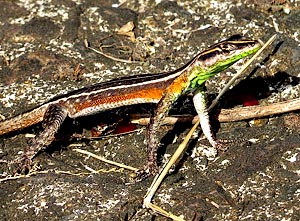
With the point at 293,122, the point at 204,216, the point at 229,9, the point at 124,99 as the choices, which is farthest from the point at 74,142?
the point at 229,9

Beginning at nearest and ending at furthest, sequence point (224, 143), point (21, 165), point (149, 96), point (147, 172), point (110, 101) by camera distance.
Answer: point (147, 172) < point (21, 165) < point (224, 143) < point (149, 96) < point (110, 101)

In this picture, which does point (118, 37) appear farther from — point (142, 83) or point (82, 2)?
point (142, 83)

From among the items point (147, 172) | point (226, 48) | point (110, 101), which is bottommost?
point (147, 172)

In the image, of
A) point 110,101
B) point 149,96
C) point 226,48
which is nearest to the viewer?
point 226,48

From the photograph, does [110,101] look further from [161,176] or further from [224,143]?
[224,143]

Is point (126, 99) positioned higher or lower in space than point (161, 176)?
higher

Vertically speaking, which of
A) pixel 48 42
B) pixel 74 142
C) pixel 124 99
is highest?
pixel 48 42

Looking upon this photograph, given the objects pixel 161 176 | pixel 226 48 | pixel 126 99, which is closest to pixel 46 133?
pixel 126 99

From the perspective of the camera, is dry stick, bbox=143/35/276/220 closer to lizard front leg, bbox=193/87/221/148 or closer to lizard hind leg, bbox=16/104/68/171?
lizard front leg, bbox=193/87/221/148
